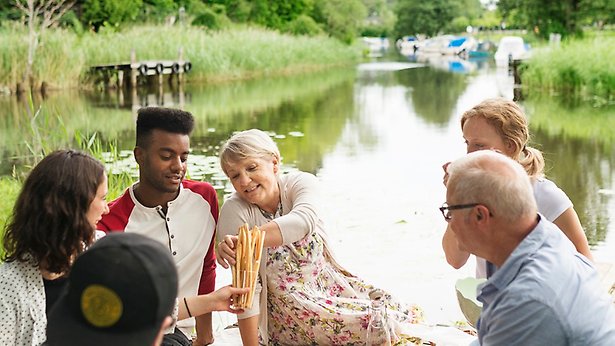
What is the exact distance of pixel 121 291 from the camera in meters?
1.12

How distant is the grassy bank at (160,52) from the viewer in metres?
16.4

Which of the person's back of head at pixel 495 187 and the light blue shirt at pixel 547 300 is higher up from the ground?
the person's back of head at pixel 495 187

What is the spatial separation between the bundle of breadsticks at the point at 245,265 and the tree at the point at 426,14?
56.0 meters

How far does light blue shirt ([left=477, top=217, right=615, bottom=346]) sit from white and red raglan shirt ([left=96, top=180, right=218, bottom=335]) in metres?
1.50

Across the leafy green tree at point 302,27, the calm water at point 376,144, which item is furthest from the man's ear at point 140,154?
the leafy green tree at point 302,27

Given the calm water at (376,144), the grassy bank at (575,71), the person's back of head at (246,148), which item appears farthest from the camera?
the grassy bank at (575,71)

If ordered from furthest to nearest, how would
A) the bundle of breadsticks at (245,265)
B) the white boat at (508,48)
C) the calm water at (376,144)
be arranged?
the white boat at (508,48), the calm water at (376,144), the bundle of breadsticks at (245,265)

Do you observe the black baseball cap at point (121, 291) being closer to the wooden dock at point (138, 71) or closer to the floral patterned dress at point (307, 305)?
the floral patterned dress at point (307, 305)

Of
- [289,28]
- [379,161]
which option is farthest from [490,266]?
[289,28]

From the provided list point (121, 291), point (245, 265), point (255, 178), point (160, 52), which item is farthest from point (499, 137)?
point (160, 52)

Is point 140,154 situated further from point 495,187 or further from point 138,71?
point 138,71

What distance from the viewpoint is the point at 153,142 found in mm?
2889

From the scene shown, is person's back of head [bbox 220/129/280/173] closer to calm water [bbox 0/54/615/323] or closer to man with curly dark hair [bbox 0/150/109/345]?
man with curly dark hair [bbox 0/150/109/345]

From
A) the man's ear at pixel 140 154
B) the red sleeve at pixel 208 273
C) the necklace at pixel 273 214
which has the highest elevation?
the man's ear at pixel 140 154
